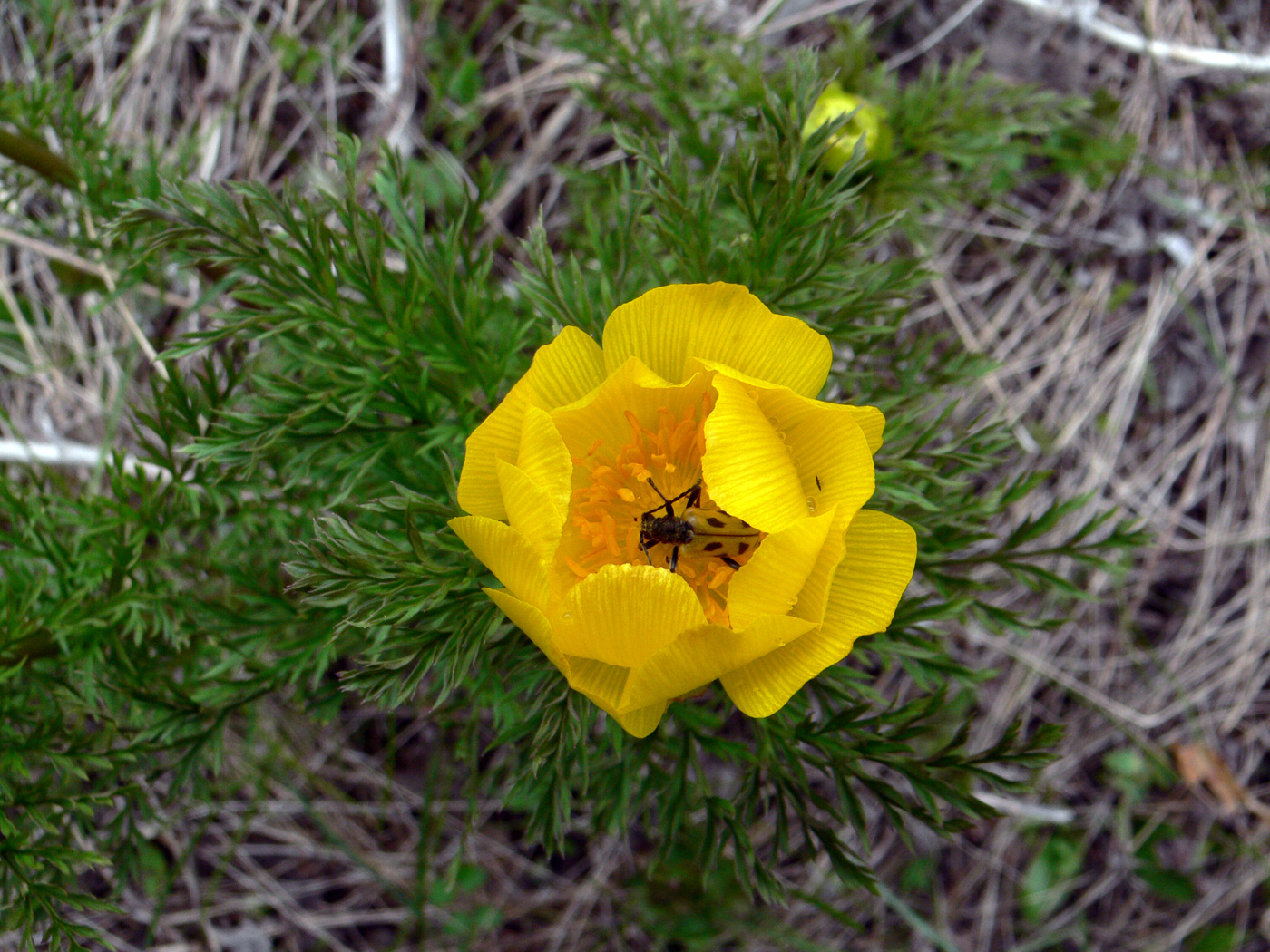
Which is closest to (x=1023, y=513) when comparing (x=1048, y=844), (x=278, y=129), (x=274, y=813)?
(x=1048, y=844)

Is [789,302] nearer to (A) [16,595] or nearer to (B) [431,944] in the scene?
(A) [16,595]

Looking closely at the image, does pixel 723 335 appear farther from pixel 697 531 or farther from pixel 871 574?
pixel 871 574

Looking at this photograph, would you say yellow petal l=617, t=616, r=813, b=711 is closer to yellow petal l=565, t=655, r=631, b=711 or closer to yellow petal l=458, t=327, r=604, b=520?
yellow petal l=565, t=655, r=631, b=711

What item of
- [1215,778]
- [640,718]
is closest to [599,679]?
[640,718]

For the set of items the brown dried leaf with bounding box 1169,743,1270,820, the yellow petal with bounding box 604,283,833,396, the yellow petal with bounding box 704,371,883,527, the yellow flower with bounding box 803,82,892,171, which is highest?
the yellow flower with bounding box 803,82,892,171

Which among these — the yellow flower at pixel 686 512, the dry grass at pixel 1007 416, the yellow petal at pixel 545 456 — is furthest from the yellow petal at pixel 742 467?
the dry grass at pixel 1007 416

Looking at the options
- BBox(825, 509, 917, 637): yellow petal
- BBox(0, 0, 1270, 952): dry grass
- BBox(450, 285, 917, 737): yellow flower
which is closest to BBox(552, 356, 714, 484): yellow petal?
BBox(450, 285, 917, 737): yellow flower
